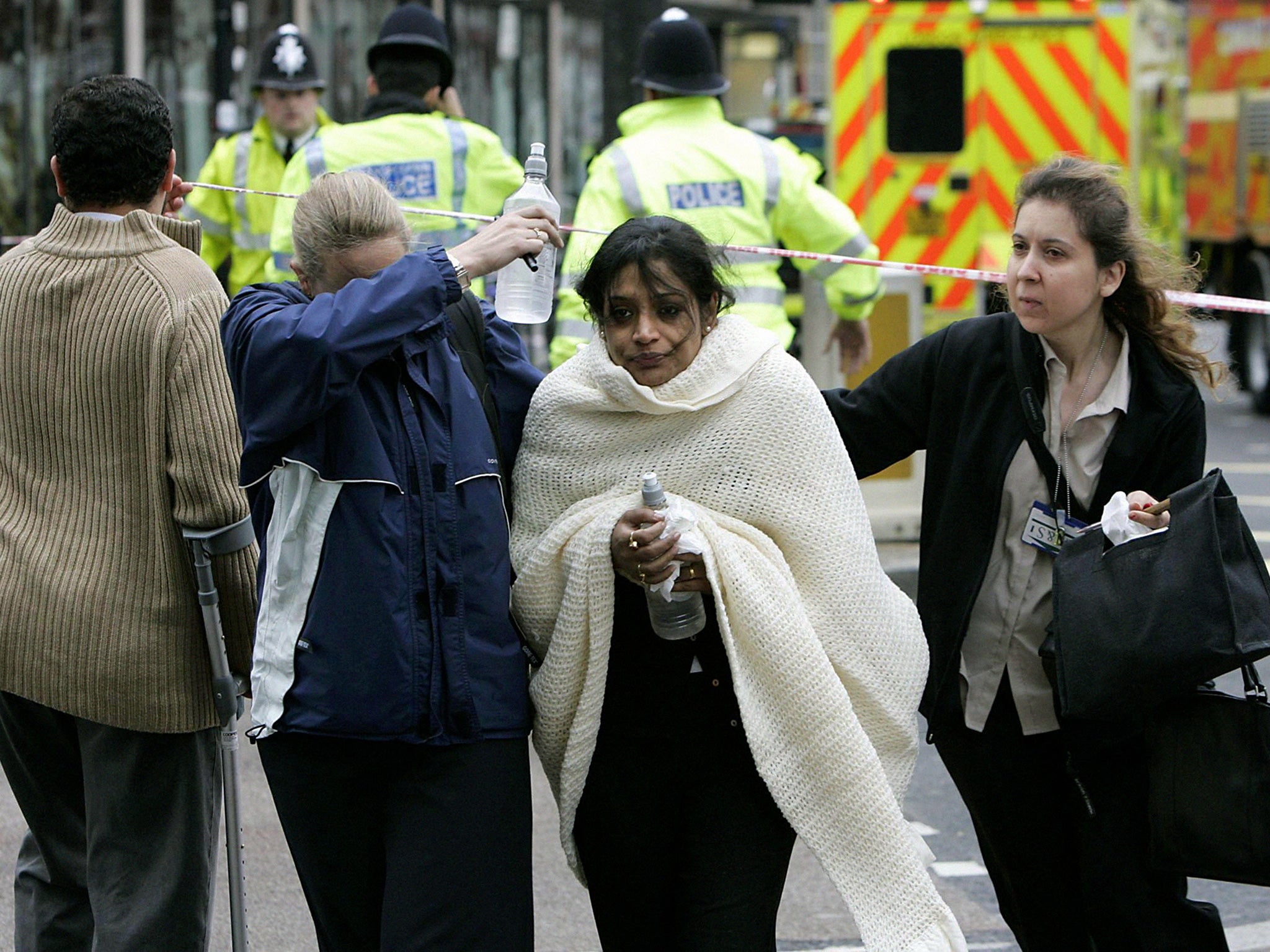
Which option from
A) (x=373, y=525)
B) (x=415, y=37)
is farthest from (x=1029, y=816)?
(x=415, y=37)

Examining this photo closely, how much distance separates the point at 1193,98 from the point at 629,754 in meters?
14.5

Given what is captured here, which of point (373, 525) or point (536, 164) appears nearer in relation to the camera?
point (373, 525)

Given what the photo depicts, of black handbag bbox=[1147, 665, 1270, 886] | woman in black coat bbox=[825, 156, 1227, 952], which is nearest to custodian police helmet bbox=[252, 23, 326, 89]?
woman in black coat bbox=[825, 156, 1227, 952]

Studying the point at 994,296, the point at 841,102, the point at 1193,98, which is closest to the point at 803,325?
the point at 841,102

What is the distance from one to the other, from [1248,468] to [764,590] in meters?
9.61

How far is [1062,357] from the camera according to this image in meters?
3.53

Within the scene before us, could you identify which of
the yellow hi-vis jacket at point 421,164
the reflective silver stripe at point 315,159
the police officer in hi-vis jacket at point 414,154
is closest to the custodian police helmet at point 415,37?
the police officer in hi-vis jacket at point 414,154

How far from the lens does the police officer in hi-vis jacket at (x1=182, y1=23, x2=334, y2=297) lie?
7.38 meters

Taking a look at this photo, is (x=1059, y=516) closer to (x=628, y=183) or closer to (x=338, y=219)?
(x=338, y=219)

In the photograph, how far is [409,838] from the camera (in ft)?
10.1

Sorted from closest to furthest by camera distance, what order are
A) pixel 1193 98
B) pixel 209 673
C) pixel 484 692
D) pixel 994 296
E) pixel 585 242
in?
1. pixel 484 692
2. pixel 209 673
3. pixel 994 296
4. pixel 585 242
5. pixel 1193 98

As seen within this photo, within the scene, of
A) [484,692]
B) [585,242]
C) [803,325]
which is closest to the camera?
[484,692]

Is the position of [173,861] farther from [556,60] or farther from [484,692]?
[556,60]

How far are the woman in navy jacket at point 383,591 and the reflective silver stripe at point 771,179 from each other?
328cm
